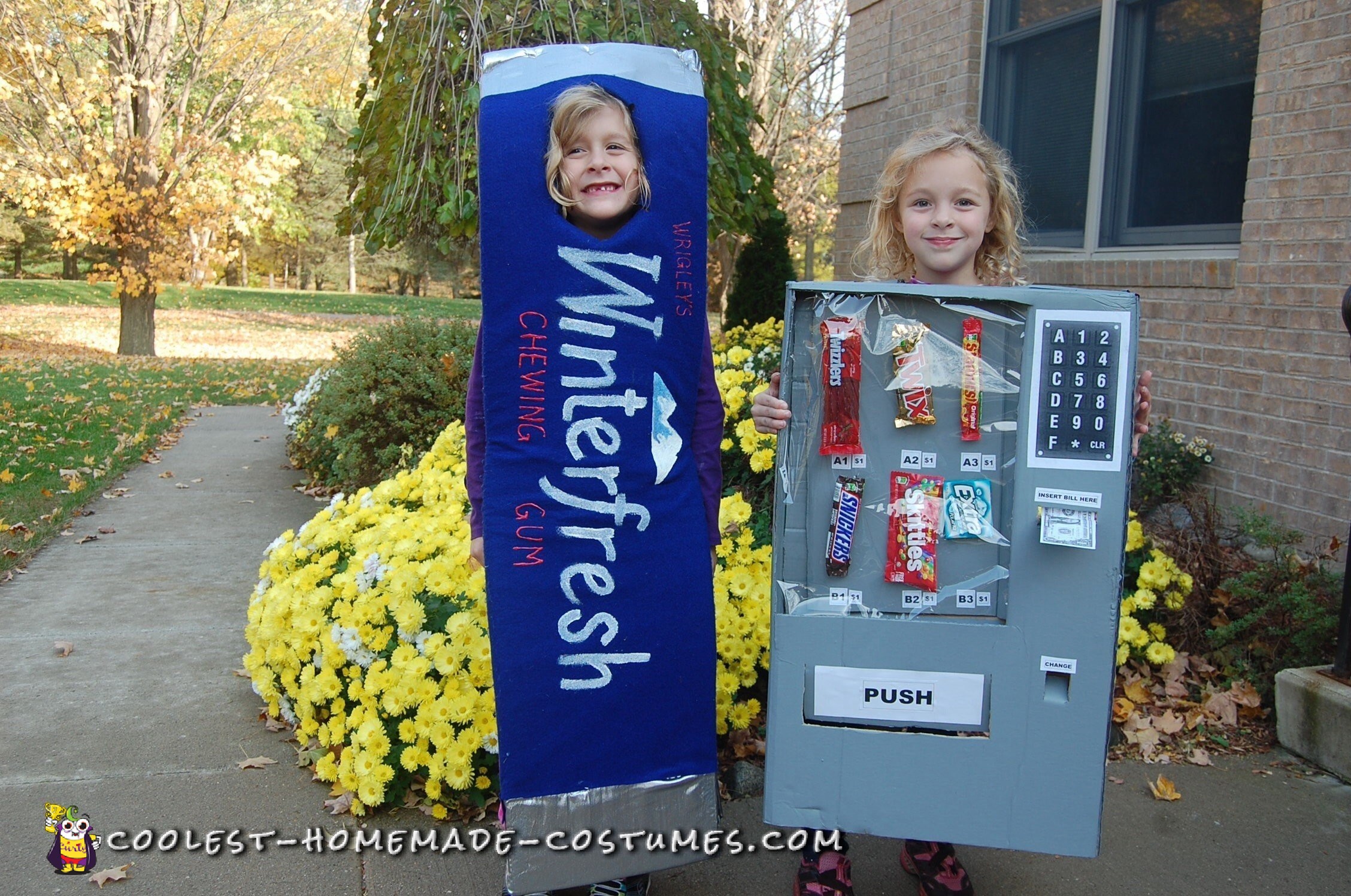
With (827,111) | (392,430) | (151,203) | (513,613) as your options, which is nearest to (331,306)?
(151,203)

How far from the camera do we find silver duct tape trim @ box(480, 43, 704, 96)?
2035 millimetres

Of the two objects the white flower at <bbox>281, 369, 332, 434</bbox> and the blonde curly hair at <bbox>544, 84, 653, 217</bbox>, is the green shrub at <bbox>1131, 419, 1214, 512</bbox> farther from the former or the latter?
the white flower at <bbox>281, 369, 332, 434</bbox>

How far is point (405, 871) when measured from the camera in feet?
8.22

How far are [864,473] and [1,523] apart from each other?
4908 millimetres

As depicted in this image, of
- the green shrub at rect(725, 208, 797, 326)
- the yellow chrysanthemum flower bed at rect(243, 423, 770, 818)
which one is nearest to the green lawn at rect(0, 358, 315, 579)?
the yellow chrysanthemum flower bed at rect(243, 423, 770, 818)

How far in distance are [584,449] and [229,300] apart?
33596mm

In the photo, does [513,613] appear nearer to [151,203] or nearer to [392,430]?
[392,430]

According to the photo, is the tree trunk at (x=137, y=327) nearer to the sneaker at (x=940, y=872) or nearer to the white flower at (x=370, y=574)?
the white flower at (x=370, y=574)

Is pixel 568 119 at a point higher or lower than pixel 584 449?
higher

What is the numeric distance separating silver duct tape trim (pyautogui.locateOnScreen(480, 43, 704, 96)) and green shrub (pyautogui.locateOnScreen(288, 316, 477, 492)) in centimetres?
383

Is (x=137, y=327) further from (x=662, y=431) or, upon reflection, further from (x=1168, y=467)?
(x=662, y=431)

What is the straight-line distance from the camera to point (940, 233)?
7.19 ft

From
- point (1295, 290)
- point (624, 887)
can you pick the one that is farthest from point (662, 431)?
point (1295, 290)

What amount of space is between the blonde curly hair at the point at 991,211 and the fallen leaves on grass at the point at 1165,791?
1508 millimetres
